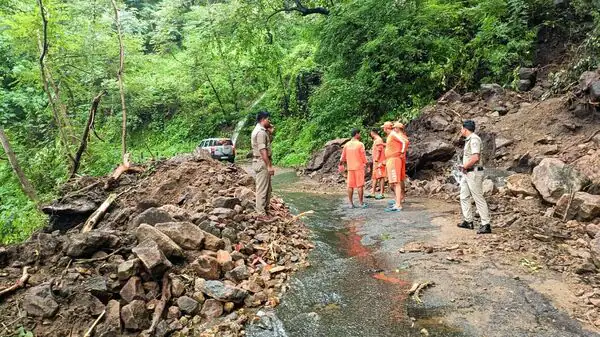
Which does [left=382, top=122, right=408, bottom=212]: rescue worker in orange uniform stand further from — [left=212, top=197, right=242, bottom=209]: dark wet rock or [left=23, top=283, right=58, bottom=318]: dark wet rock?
[left=23, top=283, right=58, bottom=318]: dark wet rock

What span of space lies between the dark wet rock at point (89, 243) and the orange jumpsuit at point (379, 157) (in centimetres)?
702

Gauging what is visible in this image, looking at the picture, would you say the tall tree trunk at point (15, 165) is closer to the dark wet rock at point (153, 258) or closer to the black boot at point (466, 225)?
the dark wet rock at point (153, 258)

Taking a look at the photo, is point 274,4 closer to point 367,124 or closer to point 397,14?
point 397,14

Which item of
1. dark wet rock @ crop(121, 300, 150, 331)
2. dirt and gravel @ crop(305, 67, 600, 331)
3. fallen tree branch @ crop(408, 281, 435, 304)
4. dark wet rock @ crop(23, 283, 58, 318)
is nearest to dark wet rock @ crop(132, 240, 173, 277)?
dark wet rock @ crop(121, 300, 150, 331)

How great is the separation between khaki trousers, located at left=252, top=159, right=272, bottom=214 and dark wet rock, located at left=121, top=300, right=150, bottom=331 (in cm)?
331

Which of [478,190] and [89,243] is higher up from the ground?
[478,190]

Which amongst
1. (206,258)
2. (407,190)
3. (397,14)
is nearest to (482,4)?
(397,14)

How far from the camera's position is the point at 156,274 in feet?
15.1

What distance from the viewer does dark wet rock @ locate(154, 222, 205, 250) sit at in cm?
523

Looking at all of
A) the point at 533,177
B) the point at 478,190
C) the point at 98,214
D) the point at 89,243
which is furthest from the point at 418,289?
the point at 98,214

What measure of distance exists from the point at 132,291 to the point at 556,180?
7.15 meters

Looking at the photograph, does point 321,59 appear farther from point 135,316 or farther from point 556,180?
point 135,316

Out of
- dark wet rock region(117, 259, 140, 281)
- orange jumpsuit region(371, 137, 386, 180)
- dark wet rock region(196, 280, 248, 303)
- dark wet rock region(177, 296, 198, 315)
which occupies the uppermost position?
orange jumpsuit region(371, 137, 386, 180)

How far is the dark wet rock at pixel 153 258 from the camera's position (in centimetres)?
454
